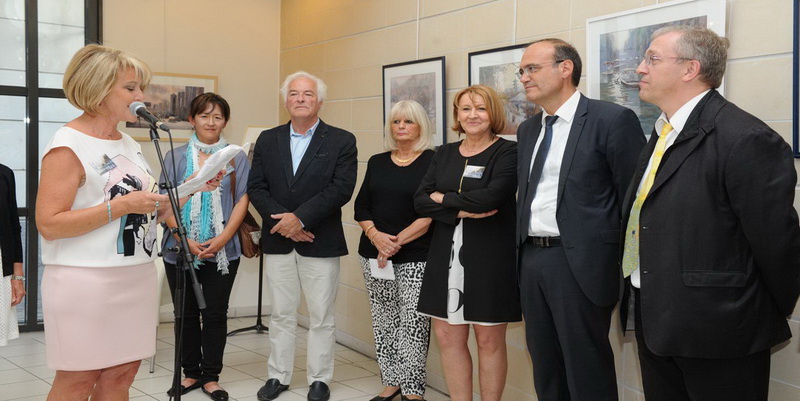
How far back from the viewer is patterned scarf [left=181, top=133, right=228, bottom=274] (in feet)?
13.6

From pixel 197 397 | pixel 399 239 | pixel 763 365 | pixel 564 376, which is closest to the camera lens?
pixel 763 365

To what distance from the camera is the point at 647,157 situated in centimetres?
249

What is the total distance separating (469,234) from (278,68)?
374cm

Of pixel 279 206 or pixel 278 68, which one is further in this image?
pixel 278 68

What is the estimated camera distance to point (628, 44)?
10.5 feet

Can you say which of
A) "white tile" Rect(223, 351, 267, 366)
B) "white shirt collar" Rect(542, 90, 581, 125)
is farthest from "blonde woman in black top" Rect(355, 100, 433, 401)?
"white tile" Rect(223, 351, 267, 366)

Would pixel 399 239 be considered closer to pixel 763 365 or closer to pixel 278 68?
pixel 763 365

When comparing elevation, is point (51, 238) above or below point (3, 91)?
below

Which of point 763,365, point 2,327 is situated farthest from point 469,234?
point 2,327

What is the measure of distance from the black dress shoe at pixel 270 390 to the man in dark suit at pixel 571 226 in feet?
5.91

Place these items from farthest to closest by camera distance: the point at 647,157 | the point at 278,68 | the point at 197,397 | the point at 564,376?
1. the point at 278,68
2. the point at 197,397
3. the point at 564,376
4. the point at 647,157

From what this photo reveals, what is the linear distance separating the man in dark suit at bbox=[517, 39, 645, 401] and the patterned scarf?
1.96 metres

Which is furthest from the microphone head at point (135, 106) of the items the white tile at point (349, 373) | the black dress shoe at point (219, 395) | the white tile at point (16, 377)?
the white tile at point (16, 377)

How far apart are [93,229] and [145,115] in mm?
426
